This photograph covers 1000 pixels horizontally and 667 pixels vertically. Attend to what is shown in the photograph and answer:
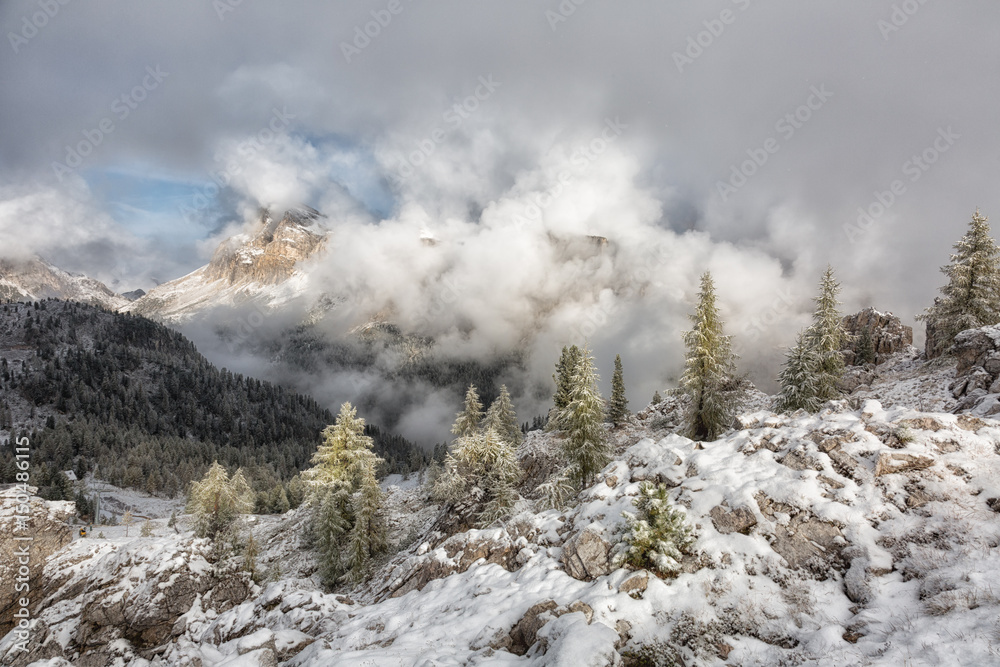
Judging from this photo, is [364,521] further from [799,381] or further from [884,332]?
[884,332]

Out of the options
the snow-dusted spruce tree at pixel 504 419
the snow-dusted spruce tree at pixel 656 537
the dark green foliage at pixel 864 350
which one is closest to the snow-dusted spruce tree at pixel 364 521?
the snow-dusted spruce tree at pixel 504 419

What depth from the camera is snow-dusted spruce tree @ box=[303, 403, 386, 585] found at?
31.2 metres

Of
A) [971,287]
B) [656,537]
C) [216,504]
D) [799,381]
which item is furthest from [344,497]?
[971,287]

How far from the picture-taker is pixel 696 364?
2980 centimetres

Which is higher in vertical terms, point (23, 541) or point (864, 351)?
point (864, 351)

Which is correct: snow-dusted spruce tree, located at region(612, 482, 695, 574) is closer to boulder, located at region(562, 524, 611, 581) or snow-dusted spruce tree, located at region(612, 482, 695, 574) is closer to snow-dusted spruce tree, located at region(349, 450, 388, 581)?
boulder, located at region(562, 524, 611, 581)

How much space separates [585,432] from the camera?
28453mm

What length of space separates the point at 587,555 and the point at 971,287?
123 ft

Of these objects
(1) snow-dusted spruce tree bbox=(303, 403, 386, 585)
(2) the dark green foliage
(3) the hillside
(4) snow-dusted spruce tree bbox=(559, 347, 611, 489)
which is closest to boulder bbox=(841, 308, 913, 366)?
(2) the dark green foliage

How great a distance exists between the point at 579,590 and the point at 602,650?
10.8ft

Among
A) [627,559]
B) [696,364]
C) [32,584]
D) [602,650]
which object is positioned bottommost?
[32,584]

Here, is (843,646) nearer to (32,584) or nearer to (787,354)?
(787,354)

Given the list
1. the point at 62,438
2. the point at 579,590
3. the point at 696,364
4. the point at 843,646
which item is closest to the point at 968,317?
the point at 696,364

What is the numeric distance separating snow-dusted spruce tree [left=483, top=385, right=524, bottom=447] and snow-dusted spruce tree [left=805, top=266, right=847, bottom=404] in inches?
1139
